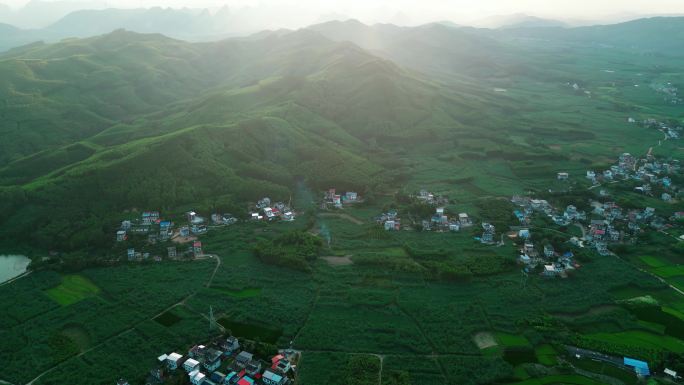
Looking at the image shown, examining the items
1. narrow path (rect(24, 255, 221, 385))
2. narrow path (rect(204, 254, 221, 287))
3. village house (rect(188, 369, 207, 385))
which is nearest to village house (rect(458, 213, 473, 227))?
narrow path (rect(204, 254, 221, 287))

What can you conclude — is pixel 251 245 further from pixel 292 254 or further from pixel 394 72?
pixel 394 72

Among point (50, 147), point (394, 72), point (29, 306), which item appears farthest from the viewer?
point (394, 72)

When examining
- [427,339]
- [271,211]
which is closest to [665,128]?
[271,211]

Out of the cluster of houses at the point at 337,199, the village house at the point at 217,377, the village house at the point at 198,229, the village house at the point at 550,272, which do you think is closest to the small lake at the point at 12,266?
the village house at the point at 198,229

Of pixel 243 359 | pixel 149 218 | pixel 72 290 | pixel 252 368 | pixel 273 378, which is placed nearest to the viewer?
pixel 273 378

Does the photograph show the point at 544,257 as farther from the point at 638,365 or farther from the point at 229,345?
the point at 229,345

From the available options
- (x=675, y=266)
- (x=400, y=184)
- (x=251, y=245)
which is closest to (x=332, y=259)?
(x=251, y=245)

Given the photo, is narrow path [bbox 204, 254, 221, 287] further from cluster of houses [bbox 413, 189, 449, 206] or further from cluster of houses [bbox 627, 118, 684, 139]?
cluster of houses [bbox 627, 118, 684, 139]
